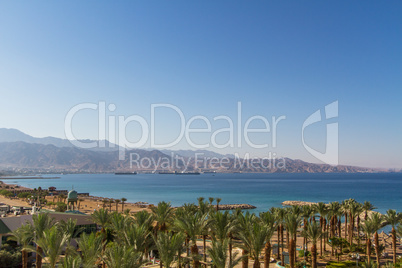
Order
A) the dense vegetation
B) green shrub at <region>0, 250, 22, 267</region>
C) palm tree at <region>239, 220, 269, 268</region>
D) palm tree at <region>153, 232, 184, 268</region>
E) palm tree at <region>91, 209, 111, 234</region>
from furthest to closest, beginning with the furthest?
1. palm tree at <region>91, 209, 111, 234</region>
2. green shrub at <region>0, 250, 22, 267</region>
3. palm tree at <region>239, 220, 269, 268</region>
4. palm tree at <region>153, 232, 184, 268</region>
5. the dense vegetation

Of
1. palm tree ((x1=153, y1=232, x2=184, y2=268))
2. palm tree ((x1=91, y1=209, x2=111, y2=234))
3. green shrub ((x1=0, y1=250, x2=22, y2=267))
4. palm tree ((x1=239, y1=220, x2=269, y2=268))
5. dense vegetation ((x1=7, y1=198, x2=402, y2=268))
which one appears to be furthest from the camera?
palm tree ((x1=91, y1=209, x2=111, y2=234))

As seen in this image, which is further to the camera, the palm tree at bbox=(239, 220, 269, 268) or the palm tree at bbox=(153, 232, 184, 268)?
the palm tree at bbox=(239, 220, 269, 268)

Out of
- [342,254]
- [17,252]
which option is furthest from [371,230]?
[17,252]

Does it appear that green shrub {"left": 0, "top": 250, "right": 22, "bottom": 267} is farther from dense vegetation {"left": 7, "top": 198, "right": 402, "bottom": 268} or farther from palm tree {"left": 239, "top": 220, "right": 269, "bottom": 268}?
palm tree {"left": 239, "top": 220, "right": 269, "bottom": 268}

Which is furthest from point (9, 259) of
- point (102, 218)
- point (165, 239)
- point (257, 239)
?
point (257, 239)

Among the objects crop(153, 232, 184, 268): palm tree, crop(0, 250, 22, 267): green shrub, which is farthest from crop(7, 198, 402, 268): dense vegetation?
crop(0, 250, 22, 267): green shrub

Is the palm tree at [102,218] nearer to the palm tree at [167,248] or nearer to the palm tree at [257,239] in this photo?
the palm tree at [167,248]

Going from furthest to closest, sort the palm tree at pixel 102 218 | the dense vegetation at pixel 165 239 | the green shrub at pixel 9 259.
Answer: the palm tree at pixel 102 218 < the green shrub at pixel 9 259 < the dense vegetation at pixel 165 239

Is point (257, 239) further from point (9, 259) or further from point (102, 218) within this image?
point (9, 259)

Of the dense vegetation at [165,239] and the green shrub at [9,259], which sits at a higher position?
the dense vegetation at [165,239]

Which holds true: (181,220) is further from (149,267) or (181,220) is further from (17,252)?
(17,252)

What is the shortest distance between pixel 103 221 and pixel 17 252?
8741 millimetres

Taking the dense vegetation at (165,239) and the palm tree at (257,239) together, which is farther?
the palm tree at (257,239)

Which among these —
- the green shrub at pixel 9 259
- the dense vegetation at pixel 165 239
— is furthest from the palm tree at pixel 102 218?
the green shrub at pixel 9 259
